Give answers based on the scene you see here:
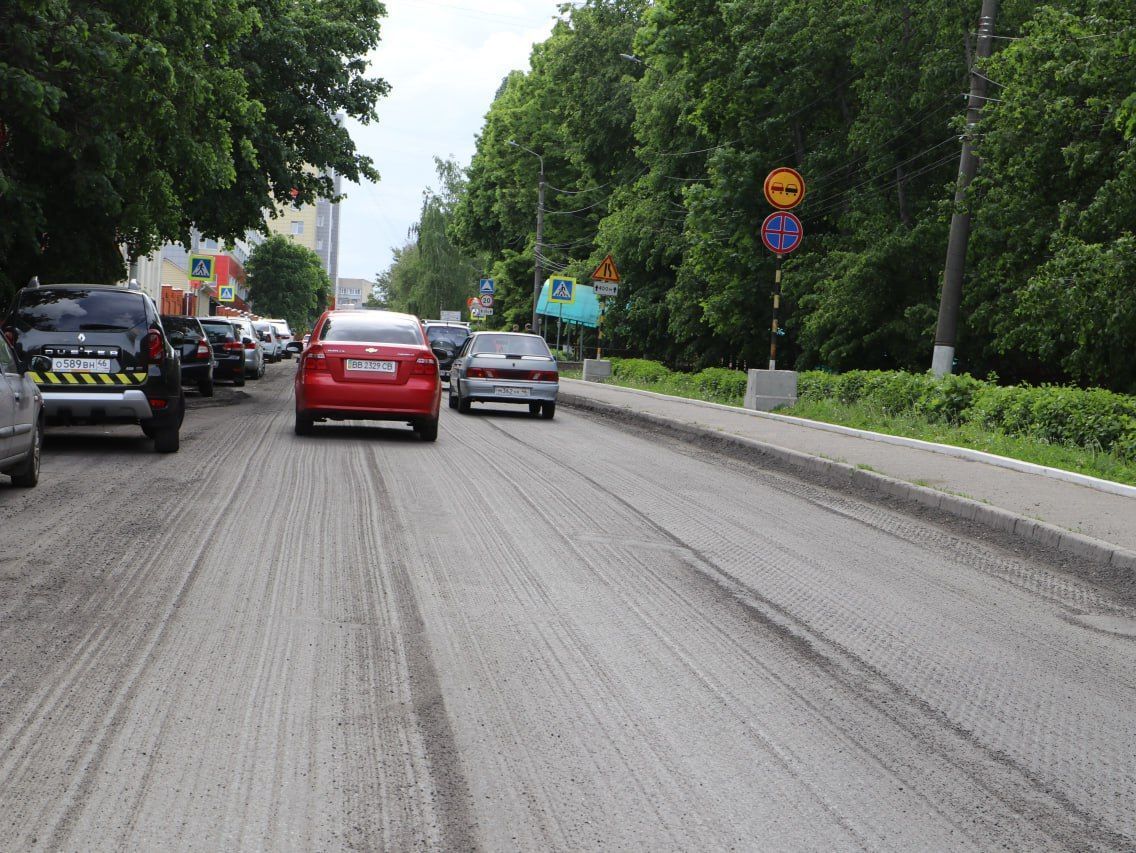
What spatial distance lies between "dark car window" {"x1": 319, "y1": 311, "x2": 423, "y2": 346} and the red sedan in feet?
0.29

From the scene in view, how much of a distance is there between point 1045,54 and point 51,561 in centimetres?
1967

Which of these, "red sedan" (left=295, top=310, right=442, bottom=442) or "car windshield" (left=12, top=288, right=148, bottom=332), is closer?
"car windshield" (left=12, top=288, right=148, bottom=332)

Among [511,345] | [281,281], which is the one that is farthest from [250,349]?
[281,281]

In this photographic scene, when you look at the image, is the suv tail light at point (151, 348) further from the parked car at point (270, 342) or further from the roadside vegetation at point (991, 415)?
the parked car at point (270, 342)

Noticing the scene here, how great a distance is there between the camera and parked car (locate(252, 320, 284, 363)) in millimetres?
54188

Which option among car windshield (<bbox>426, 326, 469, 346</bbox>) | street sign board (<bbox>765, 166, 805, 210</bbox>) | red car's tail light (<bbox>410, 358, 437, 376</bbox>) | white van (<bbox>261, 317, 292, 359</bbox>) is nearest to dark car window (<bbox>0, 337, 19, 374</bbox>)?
red car's tail light (<bbox>410, 358, 437, 376</bbox>)

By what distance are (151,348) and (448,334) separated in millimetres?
24622

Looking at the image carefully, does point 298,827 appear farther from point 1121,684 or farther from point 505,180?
point 505,180

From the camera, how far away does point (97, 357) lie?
1390cm

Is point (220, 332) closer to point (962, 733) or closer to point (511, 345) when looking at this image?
point (511, 345)

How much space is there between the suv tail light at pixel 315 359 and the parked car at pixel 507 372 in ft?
24.1

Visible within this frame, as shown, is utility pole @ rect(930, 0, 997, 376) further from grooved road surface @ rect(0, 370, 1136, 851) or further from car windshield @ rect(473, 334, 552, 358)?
grooved road surface @ rect(0, 370, 1136, 851)

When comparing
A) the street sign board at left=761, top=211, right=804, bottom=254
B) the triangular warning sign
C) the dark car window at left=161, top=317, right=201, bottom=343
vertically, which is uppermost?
the street sign board at left=761, top=211, right=804, bottom=254

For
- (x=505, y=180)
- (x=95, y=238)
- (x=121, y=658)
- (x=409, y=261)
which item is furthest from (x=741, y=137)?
(x=409, y=261)
